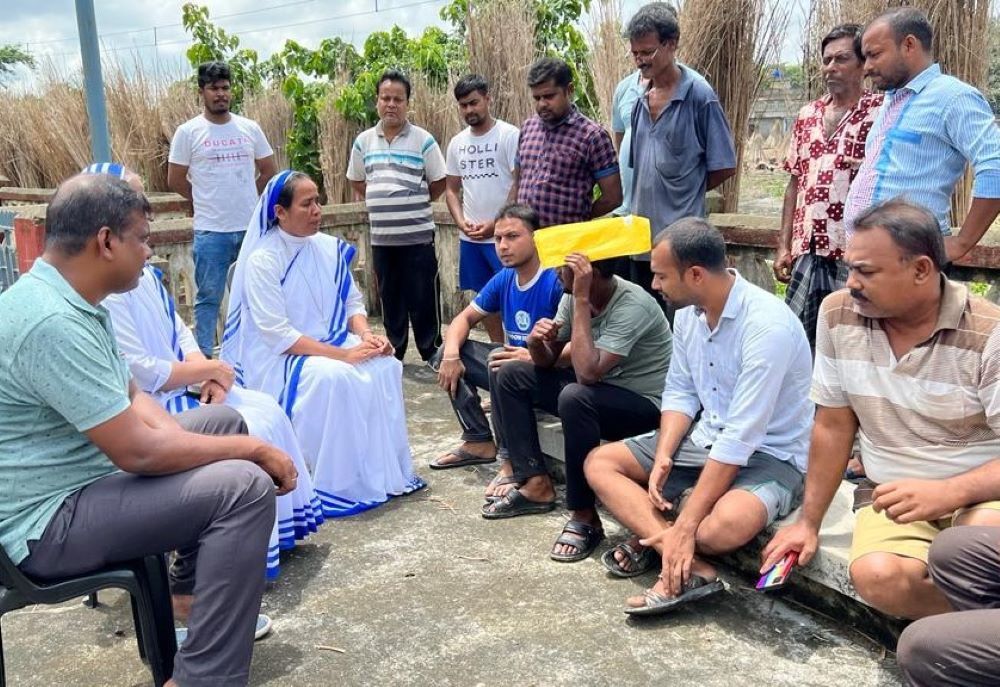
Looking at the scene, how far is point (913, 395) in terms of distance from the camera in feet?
9.01

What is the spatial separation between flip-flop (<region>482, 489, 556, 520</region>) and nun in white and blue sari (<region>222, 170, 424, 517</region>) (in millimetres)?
540

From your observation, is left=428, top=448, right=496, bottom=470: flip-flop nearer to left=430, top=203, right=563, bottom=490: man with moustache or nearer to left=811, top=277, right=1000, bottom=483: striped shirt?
left=430, top=203, right=563, bottom=490: man with moustache

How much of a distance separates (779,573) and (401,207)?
3.99 metres

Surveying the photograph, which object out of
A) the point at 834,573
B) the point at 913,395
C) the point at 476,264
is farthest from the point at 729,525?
the point at 476,264

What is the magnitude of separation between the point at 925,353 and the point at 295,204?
9.65 ft

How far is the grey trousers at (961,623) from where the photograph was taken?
219 cm

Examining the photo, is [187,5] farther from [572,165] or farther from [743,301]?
[743,301]

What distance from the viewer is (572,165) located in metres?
5.18

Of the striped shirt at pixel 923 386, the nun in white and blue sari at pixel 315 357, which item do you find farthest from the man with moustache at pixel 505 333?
the striped shirt at pixel 923 386

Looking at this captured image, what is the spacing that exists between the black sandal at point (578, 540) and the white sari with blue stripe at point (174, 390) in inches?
41.2

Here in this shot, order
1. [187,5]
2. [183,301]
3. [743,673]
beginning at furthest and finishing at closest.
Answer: [187,5], [183,301], [743,673]

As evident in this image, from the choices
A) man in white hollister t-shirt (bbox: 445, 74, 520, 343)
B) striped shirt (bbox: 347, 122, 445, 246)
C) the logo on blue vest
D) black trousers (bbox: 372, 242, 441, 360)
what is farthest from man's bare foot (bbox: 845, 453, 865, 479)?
striped shirt (bbox: 347, 122, 445, 246)

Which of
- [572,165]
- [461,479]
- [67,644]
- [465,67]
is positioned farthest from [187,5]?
[67,644]

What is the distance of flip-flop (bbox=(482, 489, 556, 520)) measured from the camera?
4.21 m
